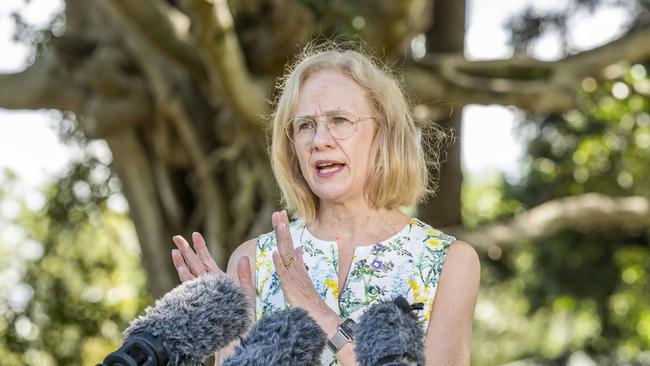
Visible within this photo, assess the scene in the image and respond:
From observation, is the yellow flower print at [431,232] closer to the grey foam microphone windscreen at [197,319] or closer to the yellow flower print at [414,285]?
the yellow flower print at [414,285]

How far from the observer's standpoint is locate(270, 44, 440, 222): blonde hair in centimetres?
236


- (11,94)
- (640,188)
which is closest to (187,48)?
(11,94)

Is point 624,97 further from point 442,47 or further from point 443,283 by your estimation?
point 443,283

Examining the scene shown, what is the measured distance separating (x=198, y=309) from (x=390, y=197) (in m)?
0.72

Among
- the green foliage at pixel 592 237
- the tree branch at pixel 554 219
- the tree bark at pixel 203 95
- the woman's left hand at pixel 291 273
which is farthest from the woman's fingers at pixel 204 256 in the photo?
the green foliage at pixel 592 237

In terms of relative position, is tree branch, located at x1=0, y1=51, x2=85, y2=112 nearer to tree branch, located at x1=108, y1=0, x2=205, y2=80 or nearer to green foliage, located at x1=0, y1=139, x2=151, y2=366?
tree branch, located at x1=108, y1=0, x2=205, y2=80

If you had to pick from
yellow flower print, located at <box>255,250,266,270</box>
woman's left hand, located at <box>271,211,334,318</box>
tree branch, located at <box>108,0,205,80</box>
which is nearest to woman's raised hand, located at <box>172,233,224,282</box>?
woman's left hand, located at <box>271,211,334,318</box>

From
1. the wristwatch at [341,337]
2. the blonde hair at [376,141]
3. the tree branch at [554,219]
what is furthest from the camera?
the tree branch at [554,219]

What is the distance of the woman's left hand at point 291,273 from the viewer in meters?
2.05

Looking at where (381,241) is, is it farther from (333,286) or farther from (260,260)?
(260,260)

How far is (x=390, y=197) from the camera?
2.39m

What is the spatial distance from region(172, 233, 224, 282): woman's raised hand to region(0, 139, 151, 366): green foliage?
6.70 metres

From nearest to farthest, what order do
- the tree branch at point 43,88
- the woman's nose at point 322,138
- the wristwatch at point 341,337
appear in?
1. the wristwatch at point 341,337
2. the woman's nose at point 322,138
3. the tree branch at point 43,88

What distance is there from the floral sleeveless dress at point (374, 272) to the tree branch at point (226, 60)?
270 cm
